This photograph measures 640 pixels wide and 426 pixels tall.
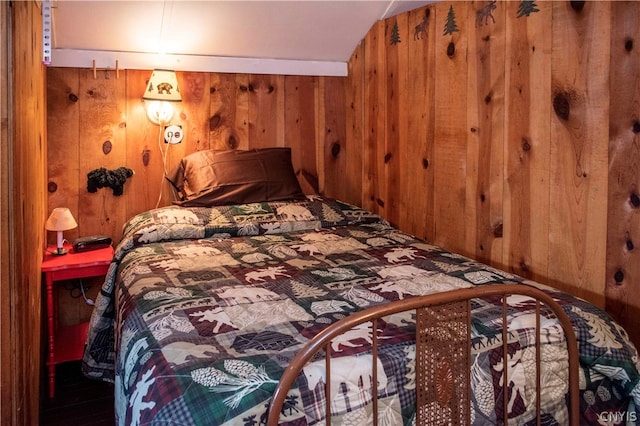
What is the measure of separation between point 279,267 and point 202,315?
0.57 m

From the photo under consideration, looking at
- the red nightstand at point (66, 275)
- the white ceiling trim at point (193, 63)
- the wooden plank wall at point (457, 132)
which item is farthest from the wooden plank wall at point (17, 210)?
the wooden plank wall at point (457, 132)

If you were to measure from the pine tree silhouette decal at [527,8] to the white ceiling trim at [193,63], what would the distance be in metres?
1.39

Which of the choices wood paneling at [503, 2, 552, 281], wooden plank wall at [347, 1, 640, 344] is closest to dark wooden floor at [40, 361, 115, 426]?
wooden plank wall at [347, 1, 640, 344]

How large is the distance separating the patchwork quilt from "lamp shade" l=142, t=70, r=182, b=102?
39.9 inches

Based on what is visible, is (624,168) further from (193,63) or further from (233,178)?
(193,63)

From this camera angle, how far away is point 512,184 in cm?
240

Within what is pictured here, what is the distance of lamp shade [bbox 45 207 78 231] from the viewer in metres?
2.63

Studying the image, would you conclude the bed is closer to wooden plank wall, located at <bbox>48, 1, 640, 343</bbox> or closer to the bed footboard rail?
the bed footboard rail

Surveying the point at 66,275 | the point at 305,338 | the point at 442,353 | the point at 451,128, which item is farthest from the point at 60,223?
the point at 442,353

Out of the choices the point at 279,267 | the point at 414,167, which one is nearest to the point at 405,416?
the point at 279,267

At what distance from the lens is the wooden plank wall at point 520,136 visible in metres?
1.94

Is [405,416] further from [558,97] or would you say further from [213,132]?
[213,132]

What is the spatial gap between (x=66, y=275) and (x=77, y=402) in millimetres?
567

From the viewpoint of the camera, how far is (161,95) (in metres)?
2.96
